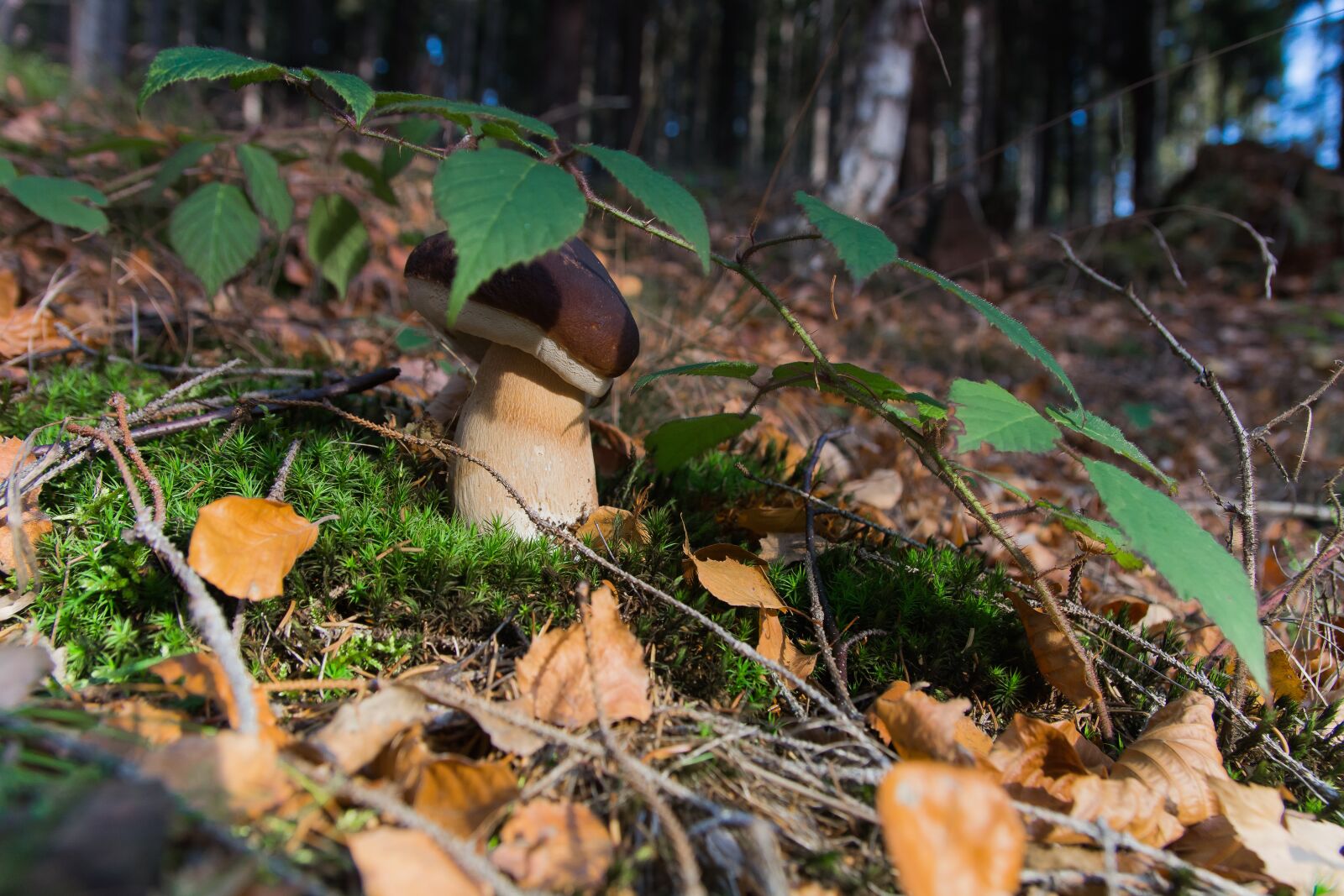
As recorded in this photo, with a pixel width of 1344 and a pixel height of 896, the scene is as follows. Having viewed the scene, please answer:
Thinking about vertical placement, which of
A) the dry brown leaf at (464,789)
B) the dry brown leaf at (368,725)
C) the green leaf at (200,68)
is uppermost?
the green leaf at (200,68)

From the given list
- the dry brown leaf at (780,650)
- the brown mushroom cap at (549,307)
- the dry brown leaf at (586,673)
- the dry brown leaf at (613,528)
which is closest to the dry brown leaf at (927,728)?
the dry brown leaf at (780,650)

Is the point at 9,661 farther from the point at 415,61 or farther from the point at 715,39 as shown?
the point at 715,39

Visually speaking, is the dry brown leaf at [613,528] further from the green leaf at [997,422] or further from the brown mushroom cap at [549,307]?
the green leaf at [997,422]

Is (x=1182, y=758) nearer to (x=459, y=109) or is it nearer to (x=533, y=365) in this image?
(x=533, y=365)

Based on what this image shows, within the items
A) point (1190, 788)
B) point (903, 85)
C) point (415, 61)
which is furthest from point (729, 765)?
point (415, 61)

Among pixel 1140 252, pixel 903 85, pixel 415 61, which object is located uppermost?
pixel 415 61
